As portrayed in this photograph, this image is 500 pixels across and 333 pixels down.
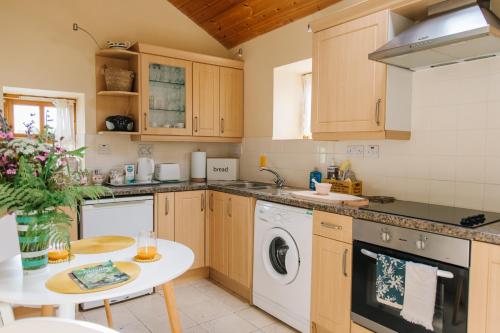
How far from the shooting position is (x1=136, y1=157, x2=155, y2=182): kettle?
3.51m

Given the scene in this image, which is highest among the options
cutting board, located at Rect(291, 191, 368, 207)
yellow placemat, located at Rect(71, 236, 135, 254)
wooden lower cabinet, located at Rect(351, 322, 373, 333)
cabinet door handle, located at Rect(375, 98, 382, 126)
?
cabinet door handle, located at Rect(375, 98, 382, 126)

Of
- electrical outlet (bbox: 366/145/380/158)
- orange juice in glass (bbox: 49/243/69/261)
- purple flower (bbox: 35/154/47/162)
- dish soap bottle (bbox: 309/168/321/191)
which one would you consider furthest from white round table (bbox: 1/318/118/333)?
dish soap bottle (bbox: 309/168/321/191)

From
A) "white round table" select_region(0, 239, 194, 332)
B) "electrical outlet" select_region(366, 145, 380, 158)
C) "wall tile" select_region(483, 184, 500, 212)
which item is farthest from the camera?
"electrical outlet" select_region(366, 145, 380, 158)

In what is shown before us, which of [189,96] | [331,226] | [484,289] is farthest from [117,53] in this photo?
[484,289]

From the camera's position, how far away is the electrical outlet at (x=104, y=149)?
342 cm

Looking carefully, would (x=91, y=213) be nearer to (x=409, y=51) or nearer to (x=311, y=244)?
(x=311, y=244)

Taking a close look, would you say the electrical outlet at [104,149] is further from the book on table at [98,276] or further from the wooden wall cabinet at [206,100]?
the book on table at [98,276]

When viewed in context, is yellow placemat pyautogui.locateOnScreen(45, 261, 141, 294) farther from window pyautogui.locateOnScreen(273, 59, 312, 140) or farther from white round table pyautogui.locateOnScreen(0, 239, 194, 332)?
window pyautogui.locateOnScreen(273, 59, 312, 140)

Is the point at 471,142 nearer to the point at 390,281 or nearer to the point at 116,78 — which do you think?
the point at 390,281

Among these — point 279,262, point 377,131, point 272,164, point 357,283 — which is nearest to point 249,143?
point 272,164

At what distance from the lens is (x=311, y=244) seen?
7.84 ft

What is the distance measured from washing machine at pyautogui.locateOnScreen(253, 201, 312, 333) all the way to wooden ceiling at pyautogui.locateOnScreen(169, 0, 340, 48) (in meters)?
1.76

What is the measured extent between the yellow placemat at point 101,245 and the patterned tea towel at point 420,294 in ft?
4.57

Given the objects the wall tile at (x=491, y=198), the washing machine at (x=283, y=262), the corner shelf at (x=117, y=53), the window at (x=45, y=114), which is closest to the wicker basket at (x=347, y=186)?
the washing machine at (x=283, y=262)
